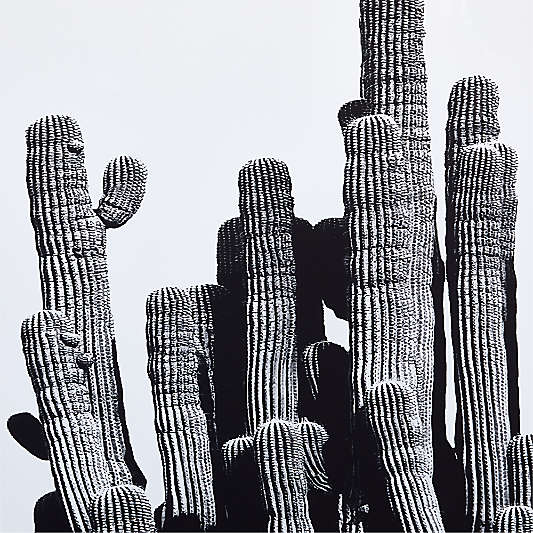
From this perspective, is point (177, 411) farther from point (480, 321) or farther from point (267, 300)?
point (480, 321)

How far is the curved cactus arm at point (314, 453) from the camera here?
4.98 meters

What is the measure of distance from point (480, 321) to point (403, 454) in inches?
26.4

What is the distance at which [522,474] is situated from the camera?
4938mm

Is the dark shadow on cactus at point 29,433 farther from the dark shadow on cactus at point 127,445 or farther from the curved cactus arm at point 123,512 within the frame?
the curved cactus arm at point 123,512

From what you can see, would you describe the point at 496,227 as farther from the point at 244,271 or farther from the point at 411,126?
the point at 244,271

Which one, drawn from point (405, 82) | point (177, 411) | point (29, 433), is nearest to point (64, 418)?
point (177, 411)

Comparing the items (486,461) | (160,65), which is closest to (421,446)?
(486,461)

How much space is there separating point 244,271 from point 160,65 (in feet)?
4.29

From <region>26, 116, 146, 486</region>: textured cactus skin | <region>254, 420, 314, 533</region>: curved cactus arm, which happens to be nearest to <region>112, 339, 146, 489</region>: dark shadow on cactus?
<region>26, 116, 146, 486</region>: textured cactus skin

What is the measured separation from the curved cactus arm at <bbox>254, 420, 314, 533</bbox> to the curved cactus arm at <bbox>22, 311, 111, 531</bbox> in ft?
2.01

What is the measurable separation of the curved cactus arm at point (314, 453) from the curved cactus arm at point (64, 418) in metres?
0.74

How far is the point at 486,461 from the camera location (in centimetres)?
498

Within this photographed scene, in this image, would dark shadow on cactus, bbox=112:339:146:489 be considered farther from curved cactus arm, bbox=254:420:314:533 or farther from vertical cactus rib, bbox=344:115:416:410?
vertical cactus rib, bbox=344:115:416:410

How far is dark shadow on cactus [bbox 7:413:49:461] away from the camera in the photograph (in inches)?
226
